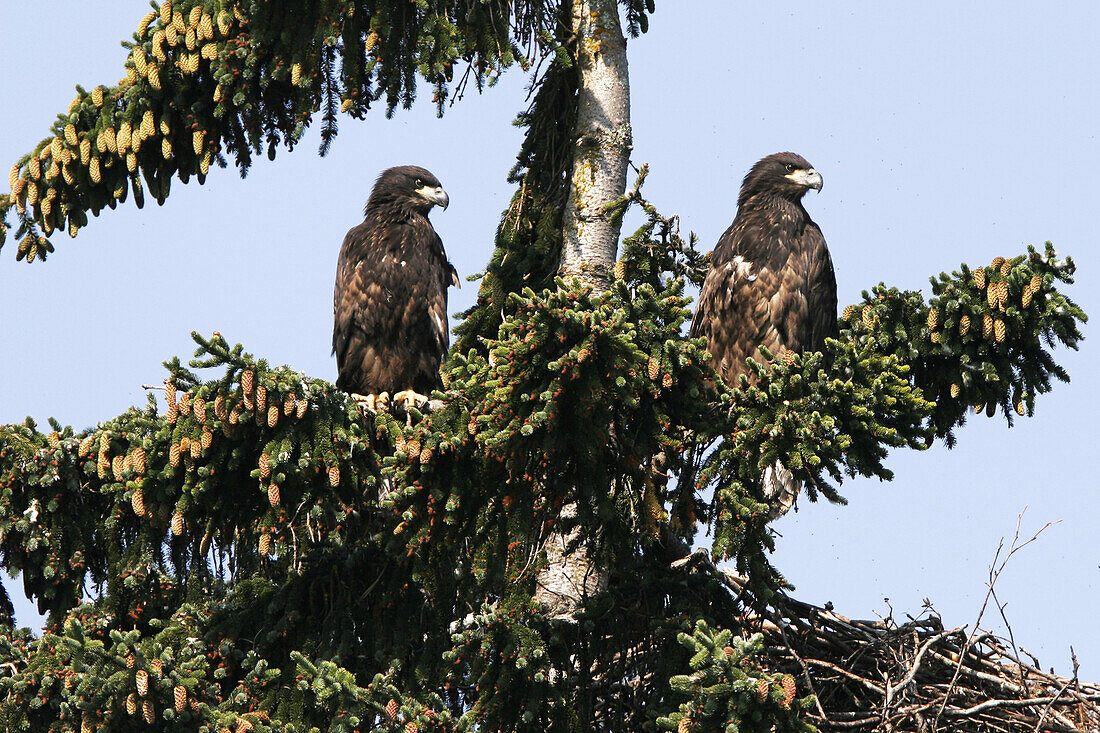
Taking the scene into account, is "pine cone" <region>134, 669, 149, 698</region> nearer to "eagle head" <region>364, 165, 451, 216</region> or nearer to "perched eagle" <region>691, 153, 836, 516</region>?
"perched eagle" <region>691, 153, 836, 516</region>

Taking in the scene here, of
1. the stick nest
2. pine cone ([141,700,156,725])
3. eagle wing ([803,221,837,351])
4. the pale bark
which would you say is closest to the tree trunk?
the pale bark

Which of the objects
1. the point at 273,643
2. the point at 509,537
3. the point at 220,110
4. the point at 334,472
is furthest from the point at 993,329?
the point at 220,110

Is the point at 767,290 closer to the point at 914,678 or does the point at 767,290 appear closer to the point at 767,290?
the point at 767,290

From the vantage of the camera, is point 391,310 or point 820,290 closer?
point 820,290

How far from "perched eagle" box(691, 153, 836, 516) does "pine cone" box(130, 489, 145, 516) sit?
399 centimetres

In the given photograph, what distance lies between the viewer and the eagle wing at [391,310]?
8672 millimetres

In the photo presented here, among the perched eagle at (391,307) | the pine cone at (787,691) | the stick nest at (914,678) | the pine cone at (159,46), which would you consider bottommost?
the pine cone at (787,691)

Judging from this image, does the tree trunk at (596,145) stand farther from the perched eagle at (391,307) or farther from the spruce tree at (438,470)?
the perched eagle at (391,307)

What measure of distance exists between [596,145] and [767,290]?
173cm

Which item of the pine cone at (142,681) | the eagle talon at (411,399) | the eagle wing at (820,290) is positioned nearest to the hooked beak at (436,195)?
the eagle talon at (411,399)

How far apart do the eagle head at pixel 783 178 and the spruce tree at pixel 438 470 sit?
200cm

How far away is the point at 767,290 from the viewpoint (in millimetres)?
8297

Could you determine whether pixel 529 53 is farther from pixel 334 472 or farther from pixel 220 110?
pixel 334 472

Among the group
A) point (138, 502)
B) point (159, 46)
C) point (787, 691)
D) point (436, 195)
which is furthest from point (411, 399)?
point (787, 691)
